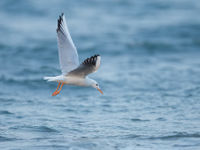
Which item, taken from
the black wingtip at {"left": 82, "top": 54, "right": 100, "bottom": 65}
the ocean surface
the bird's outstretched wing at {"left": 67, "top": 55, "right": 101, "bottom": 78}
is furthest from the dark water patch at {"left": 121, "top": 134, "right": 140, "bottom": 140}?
the black wingtip at {"left": 82, "top": 54, "right": 100, "bottom": 65}

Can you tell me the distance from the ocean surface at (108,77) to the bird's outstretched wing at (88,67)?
3.29 ft

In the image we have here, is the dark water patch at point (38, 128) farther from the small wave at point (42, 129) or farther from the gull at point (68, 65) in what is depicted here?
the gull at point (68, 65)

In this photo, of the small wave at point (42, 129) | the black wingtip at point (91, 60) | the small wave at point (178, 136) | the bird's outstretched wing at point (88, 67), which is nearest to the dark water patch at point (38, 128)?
the small wave at point (42, 129)

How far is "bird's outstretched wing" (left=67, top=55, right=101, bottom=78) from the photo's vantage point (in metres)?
6.11

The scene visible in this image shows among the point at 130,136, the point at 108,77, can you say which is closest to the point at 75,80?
the point at 130,136

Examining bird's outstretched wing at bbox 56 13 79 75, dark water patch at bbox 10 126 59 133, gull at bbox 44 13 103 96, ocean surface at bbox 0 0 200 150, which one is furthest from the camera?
bird's outstretched wing at bbox 56 13 79 75

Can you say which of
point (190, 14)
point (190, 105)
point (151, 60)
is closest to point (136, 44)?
point (151, 60)

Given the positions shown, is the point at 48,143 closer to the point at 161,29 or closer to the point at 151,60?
the point at 151,60

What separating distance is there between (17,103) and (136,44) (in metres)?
6.78

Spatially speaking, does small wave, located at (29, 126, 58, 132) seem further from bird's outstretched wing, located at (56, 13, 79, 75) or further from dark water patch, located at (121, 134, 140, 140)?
dark water patch, located at (121, 134, 140, 140)

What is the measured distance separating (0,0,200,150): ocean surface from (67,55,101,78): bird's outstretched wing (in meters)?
1.00

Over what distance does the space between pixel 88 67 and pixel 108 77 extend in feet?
16.1

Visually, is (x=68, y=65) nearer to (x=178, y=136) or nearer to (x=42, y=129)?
(x=42, y=129)

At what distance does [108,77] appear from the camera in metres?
11.4
